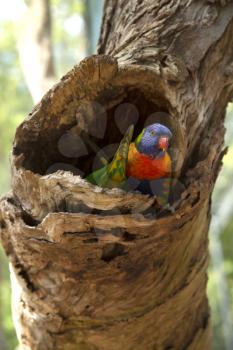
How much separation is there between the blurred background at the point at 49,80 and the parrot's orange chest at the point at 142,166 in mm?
914

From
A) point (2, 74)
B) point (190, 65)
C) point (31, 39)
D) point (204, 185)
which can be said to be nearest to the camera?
point (204, 185)

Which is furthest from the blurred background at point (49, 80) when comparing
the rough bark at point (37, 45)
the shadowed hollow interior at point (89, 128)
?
the shadowed hollow interior at point (89, 128)

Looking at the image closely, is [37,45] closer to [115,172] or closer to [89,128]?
[89,128]

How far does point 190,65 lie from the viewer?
1.61m

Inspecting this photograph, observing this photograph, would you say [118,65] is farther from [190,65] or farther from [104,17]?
[104,17]

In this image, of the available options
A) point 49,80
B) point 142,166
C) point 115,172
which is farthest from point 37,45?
point 115,172

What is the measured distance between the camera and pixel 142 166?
204 centimetres

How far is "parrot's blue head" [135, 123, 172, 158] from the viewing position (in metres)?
1.77

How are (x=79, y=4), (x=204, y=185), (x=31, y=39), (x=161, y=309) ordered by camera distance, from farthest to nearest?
(x=79, y=4), (x=31, y=39), (x=161, y=309), (x=204, y=185)

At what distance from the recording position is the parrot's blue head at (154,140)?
1.77 meters

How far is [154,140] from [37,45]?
7.24 feet

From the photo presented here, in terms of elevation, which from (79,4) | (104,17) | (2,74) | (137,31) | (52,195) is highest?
(2,74)

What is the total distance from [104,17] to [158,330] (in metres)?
1.30

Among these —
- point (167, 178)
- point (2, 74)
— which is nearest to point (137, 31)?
Answer: point (167, 178)
